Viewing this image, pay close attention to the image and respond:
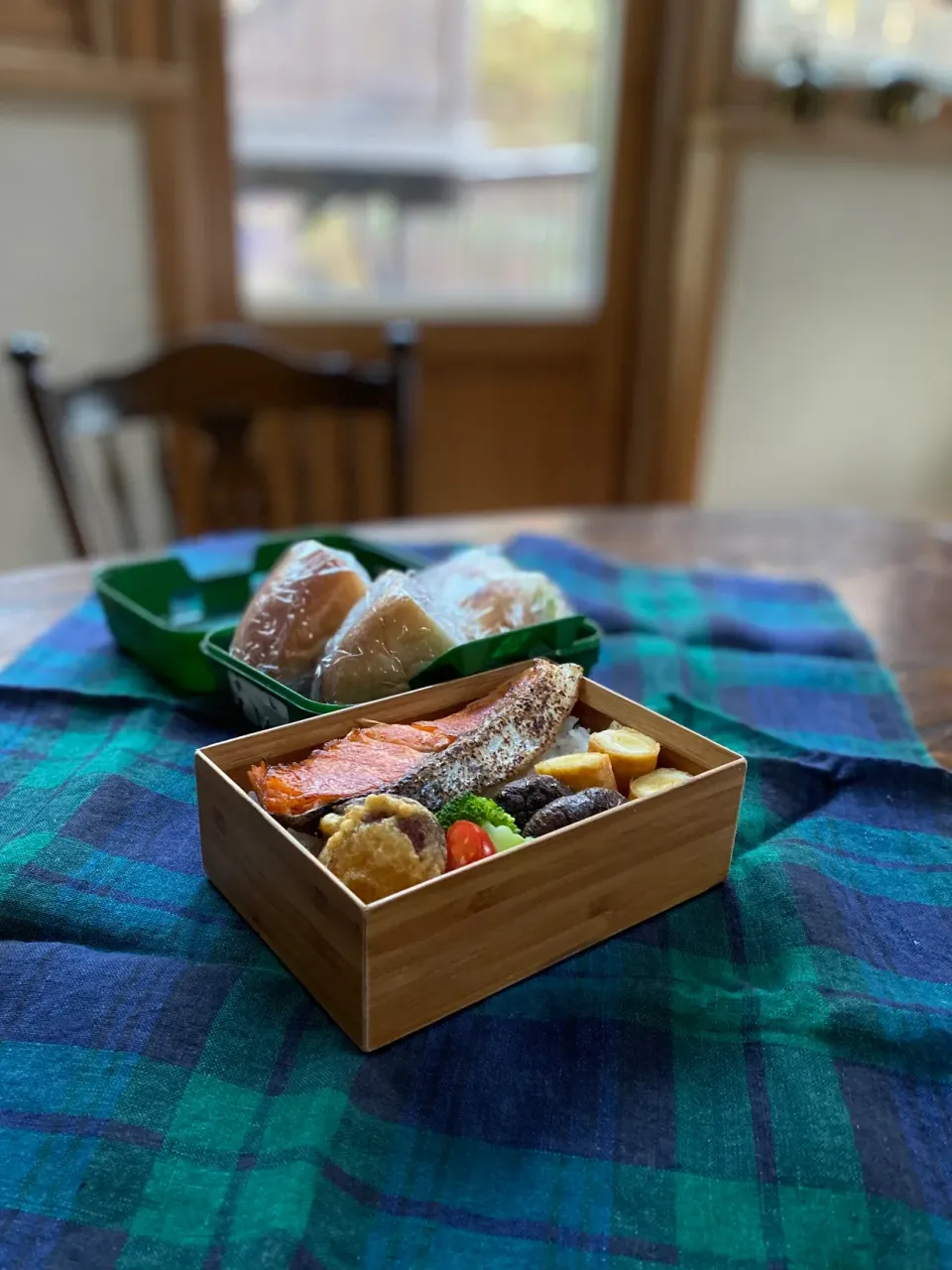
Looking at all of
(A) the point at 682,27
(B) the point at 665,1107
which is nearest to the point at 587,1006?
(B) the point at 665,1107

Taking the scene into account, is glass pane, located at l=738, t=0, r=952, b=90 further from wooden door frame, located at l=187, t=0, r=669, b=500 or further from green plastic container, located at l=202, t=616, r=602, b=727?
green plastic container, located at l=202, t=616, r=602, b=727

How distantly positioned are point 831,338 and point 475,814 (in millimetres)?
2412

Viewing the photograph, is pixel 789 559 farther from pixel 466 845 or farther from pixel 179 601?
pixel 466 845

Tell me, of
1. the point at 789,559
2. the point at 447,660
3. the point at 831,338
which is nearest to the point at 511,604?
the point at 447,660

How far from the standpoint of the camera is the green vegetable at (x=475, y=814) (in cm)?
57

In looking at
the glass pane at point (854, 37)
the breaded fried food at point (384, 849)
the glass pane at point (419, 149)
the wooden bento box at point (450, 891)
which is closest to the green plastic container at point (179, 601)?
the wooden bento box at point (450, 891)

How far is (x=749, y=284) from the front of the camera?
245 cm

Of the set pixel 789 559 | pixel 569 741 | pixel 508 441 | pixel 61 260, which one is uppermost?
pixel 61 260

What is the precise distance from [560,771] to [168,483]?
3.51 feet

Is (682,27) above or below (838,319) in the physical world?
above

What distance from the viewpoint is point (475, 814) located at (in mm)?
576

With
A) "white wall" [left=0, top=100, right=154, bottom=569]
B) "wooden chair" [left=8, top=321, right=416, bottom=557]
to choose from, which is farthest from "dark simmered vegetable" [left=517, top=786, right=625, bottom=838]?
"white wall" [left=0, top=100, right=154, bottom=569]

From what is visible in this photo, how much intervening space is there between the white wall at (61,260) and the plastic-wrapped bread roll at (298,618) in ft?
4.30

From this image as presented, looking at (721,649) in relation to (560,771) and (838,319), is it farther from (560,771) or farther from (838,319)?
(838,319)
